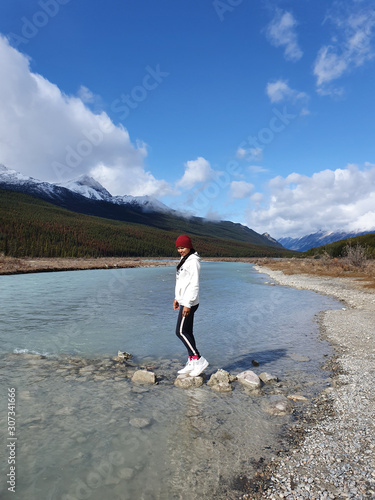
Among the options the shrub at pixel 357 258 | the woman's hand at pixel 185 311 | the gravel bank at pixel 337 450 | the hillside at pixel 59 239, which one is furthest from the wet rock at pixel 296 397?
the hillside at pixel 59 239

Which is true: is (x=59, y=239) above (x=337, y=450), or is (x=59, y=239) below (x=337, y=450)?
above

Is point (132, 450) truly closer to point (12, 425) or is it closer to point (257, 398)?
point (12, 425)

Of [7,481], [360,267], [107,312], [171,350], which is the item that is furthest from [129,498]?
[360,267]

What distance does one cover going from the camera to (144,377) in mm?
7508

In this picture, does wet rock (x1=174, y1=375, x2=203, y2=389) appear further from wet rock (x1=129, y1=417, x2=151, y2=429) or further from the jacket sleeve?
the jacket sleeve

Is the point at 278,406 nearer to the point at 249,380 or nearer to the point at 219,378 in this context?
the point at 249,380

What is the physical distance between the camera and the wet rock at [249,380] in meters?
7.12

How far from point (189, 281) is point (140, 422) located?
2.96m

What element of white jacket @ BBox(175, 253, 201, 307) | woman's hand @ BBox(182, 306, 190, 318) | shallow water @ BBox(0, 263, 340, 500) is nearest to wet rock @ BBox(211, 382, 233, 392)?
shallow water @ BBox(0, 263, 340, 500)

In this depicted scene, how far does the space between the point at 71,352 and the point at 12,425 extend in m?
4.49

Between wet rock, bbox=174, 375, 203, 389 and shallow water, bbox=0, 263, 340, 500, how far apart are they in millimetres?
201

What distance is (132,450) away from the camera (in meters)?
4.74

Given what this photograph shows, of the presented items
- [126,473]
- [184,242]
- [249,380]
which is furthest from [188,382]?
[184,242]

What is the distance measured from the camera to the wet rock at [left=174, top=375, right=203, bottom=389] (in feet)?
23.5
